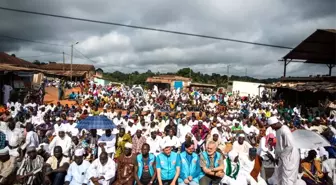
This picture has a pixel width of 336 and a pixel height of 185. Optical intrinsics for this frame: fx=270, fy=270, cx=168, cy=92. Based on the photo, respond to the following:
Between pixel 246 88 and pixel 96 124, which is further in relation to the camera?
pixel 246 88

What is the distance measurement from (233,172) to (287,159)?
1.23 meters

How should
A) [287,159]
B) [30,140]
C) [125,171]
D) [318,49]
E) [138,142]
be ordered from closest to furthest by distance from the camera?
[287,159]
[125,171]
[30,140]
[138,142]
[318,49]

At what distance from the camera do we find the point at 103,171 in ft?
18.1

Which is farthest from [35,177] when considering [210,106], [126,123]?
[210,106]

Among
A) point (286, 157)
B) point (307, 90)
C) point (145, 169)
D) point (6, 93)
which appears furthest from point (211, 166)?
point (6, 93)

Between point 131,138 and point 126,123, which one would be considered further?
point 126,123

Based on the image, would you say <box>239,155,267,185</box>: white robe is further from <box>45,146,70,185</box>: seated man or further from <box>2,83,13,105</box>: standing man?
<box>2,83,13,105</box>: standing man

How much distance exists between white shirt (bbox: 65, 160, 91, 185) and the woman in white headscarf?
9.41ft

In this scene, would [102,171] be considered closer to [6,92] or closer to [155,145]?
[155,145]

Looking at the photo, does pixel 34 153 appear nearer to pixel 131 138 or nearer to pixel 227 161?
pixel 131 138

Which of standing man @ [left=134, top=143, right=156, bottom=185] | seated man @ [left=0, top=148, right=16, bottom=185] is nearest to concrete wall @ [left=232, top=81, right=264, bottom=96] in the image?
standing man @ [left=134, top=143, right=156, bottom=185]

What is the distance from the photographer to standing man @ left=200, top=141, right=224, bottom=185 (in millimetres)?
5254

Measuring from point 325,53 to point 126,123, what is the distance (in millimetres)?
20258

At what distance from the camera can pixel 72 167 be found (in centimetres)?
554
